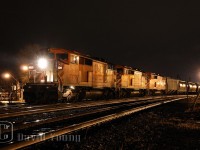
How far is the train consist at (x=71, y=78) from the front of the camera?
17469mm

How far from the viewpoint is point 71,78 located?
741 inches

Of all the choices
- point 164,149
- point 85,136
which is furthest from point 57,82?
point 164,149

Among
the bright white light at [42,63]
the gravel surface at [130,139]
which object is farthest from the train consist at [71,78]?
the gravel surface at [130,139]

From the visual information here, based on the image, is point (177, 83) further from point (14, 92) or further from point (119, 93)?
point (14, 92)

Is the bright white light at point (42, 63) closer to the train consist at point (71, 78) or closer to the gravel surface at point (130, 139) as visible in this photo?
the train consist at point (71, 78)

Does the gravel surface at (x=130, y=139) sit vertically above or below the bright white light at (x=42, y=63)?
below

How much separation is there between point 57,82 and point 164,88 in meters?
33.0

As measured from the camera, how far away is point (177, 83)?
54125 mm

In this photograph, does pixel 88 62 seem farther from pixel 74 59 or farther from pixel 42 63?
pixel 42 63

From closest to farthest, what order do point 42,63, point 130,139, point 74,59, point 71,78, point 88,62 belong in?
point 130,139
point 42,63
point 71,78
point 74,59
point 88,62

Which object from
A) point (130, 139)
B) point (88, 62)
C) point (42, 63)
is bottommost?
point (130, 139)

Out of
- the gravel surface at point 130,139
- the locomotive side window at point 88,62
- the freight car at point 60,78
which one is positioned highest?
the locomotive side window at point 88,62

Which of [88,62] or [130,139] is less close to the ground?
[88,62]

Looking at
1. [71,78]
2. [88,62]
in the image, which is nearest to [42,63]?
[71,78]
